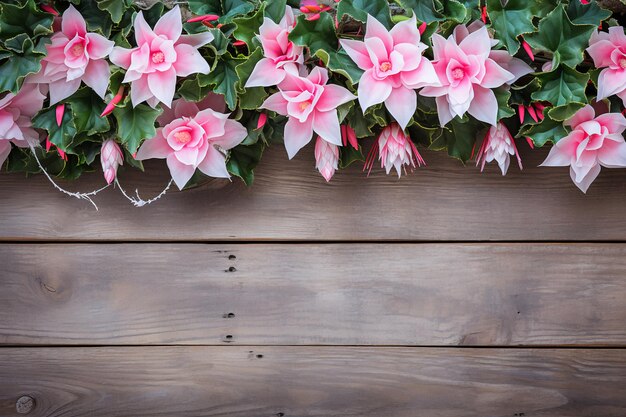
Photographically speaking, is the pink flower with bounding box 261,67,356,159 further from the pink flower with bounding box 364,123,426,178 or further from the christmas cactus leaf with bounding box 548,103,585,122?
the christmas cactus leaf with bounding box 548,103,585,122

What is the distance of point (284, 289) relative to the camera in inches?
41.4

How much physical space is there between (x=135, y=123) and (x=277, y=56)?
222 mm

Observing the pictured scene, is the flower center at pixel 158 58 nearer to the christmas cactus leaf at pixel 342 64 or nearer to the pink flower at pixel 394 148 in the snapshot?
the christmas cactus leaf at pixel 342 64

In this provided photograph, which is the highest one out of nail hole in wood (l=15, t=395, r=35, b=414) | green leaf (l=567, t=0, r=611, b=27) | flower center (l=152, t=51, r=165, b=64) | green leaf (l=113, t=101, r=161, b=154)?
green leaf (l=567, t=0, r=611, b=27)

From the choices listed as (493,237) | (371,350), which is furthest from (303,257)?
(493,237)

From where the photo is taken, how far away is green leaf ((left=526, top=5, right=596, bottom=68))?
0.88m

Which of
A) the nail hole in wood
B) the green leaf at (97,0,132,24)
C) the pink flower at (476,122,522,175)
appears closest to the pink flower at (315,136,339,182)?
the pink flower at (476,122,522,175)

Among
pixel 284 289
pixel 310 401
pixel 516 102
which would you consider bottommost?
pixel 310 401

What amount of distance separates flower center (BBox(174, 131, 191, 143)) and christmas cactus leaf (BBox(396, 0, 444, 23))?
0.36m

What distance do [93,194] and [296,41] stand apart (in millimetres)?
424

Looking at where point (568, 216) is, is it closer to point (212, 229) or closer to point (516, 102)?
point (516, 102)

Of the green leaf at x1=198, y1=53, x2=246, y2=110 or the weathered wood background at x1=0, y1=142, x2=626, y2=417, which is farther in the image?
the weathered wood background at x1=0, y1=142, x2=626, y2=417

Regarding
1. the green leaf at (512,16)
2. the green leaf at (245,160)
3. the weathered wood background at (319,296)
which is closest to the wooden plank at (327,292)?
the weathered wood background at (319,296)

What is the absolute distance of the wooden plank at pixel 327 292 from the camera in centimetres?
105
